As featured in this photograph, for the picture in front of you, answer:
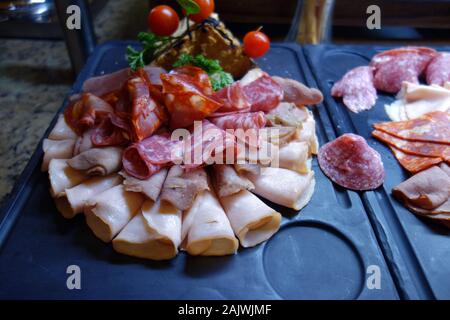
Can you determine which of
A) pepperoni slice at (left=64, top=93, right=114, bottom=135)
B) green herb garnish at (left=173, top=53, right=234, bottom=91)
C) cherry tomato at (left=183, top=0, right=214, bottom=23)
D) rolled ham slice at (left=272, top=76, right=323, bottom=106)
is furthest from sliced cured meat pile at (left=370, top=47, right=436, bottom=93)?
pepperoni slice at (left=64, top=93, right=114, bottom=135)

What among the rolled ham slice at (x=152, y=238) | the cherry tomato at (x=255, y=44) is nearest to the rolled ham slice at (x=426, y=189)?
the rolled ham slice at (x=152, y=238)

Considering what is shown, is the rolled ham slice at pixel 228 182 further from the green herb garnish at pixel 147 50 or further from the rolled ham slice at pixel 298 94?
the green herb garnish at pixel 147 50

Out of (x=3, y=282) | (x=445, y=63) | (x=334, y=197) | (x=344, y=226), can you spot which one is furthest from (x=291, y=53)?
(x=3, y=282)

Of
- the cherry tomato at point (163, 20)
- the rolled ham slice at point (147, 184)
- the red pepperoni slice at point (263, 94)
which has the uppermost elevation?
the cherry tomato at point (163, 20)

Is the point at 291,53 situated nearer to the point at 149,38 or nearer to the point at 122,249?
the point at 149,38

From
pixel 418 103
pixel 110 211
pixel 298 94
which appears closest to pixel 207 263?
pixel 110 211

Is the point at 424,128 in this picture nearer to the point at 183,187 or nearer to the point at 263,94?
the point at 263,94

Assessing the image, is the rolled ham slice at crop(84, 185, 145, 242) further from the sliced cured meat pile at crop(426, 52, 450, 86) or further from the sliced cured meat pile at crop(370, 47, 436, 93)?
the sliced cured meat pile at crop(426, 52, 450, 86)
